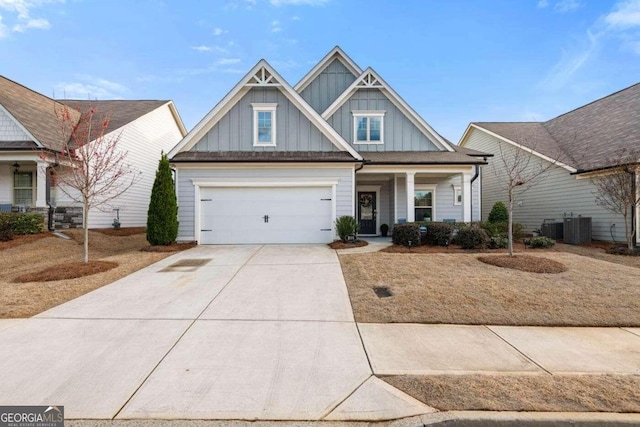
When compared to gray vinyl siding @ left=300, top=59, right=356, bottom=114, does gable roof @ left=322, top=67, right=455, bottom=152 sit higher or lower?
lower

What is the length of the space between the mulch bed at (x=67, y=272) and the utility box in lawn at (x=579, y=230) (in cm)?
1615

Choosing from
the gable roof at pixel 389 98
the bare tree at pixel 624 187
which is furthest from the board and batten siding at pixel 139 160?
the bare tree at pixel 624 187

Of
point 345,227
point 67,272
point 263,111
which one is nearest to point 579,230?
point 345,227

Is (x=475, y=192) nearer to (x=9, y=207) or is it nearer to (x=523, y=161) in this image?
(x=523, y=161)

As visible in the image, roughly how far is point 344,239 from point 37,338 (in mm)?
8905

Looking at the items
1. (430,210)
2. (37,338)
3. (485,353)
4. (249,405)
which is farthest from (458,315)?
(430,210)

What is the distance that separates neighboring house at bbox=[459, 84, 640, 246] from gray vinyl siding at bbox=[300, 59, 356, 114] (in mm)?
9275

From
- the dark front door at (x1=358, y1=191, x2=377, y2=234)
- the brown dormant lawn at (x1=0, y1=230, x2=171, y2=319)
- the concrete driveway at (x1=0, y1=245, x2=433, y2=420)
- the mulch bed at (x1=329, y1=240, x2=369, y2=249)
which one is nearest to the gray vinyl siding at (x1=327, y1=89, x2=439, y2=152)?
the dark front door at (x1=358, y1=191, x2=377, y2=234)

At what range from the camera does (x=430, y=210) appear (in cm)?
1612

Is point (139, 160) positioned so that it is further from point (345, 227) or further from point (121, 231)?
point (345, 227)

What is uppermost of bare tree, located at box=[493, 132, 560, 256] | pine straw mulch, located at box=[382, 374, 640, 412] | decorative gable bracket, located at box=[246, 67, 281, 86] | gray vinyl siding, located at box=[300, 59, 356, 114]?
gray vinyl siding, located at box=[300, 59, 356, 114]

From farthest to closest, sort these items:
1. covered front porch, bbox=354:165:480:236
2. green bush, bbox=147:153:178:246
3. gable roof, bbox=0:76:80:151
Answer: covered front porch, bbox=354:165:480:236 → gable roof, bbox=0:76:80:151 → green bush, bbox=147:153:178:246

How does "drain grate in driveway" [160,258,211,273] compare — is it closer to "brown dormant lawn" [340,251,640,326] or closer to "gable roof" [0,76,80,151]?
"brown dormant lawn" [340,251,640,326]

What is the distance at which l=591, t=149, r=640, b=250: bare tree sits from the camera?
10.7 meters
